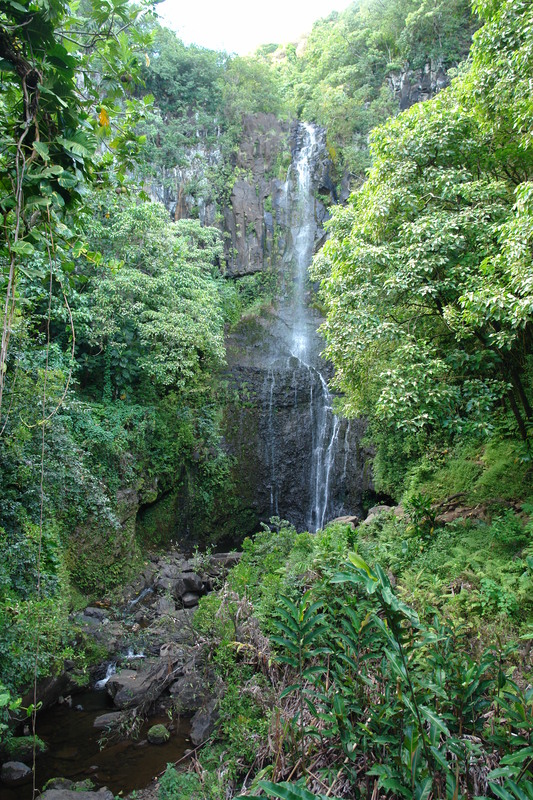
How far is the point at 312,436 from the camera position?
15.5 metres

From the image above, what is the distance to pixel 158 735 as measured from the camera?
605 centimetres

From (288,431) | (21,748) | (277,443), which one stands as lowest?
(21,748)

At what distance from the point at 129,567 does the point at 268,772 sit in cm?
887

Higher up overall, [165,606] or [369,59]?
[369,59]

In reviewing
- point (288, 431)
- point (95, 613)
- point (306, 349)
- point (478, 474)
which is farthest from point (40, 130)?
point (306, 349)

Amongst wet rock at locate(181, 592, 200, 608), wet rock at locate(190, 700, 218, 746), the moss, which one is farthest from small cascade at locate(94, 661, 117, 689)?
the moss

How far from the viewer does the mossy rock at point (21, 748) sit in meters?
5.62

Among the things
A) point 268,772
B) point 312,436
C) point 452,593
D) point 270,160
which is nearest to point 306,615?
point 268,772

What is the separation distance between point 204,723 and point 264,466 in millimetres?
10023

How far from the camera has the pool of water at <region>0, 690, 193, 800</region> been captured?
213 inches

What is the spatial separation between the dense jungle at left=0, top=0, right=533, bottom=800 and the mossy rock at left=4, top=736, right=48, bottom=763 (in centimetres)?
5

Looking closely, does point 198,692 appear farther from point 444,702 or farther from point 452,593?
point 444,702

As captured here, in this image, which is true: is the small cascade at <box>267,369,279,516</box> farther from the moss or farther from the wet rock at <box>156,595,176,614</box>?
the moss

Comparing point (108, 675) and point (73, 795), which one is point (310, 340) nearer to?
point (108, 675)
